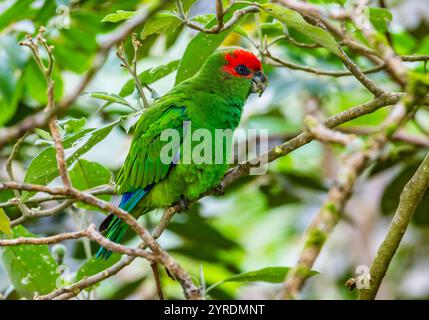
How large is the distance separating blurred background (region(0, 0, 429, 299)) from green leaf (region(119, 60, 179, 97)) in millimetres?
24

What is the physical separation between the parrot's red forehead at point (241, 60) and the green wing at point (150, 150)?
349mm

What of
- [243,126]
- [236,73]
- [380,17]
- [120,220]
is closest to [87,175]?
[120,220]

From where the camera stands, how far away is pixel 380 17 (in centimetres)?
264

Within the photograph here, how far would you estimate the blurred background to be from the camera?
127 inches

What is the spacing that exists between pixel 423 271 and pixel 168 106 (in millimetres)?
2918

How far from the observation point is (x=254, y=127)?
4090 millimetres

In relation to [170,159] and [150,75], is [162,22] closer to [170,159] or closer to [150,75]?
[150,75]

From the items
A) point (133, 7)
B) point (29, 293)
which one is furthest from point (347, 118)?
point (133, 7)

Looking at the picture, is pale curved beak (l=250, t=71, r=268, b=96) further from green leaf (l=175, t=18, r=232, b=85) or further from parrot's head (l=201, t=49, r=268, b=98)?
green leaf (l=175, t=18, r=232, b=85)

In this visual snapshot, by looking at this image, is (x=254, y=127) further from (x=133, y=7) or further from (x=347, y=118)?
(x=347, y=118)

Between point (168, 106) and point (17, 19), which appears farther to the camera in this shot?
point (17, 19)

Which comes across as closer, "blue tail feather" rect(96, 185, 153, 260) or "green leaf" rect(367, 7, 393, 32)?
"green leaf" rect(367, 7, 393, 32)

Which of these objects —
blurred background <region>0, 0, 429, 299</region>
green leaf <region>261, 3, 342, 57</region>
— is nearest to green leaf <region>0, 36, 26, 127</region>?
blurred background <region>0, 0, 429, 299</region>

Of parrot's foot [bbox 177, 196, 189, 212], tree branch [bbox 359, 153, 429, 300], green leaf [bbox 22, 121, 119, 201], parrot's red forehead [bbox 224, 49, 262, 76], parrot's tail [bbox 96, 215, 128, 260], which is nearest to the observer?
tree branch [bbox 359, 153, 429, 300]
